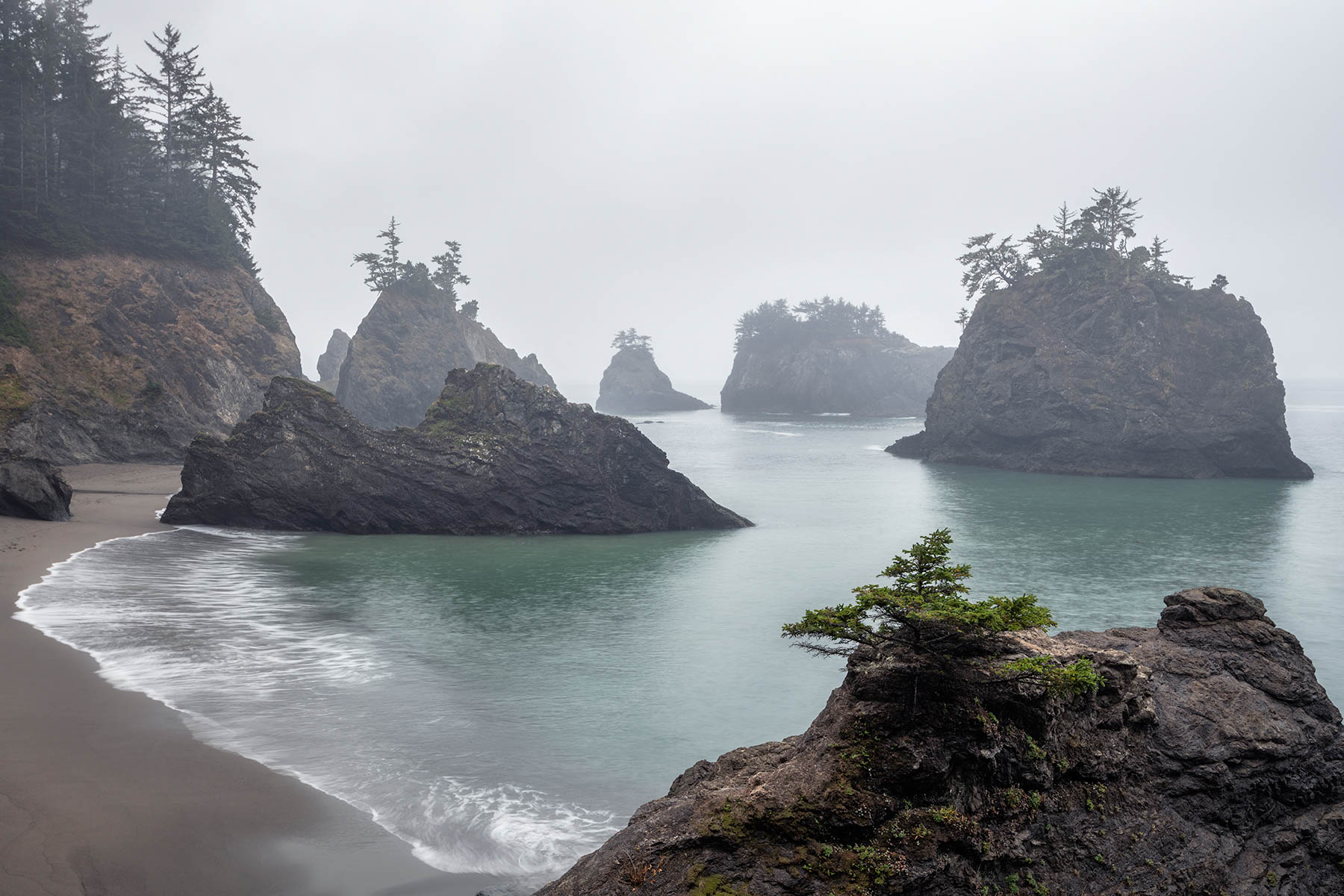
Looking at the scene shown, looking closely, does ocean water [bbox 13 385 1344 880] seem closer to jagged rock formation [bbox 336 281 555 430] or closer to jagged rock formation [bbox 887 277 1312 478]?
jagged rock formation [bbox 887 277 1312 478]

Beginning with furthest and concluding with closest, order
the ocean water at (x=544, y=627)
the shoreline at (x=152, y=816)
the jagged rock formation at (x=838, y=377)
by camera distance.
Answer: the jagged rock formation at (x=838, y=377), the ocean water at (x=544, y=627), the shoreline at (x=152, y=816)

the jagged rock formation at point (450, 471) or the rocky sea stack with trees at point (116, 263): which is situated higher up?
the rocky sea stack with trees at point (116, 263)

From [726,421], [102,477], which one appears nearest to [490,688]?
[102,477]

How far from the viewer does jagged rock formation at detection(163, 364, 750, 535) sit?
1380 inches

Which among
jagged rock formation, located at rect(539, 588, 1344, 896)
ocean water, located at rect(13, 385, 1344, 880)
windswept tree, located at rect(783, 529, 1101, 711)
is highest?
windswept tree, located at rect(783, 529, 1101, 711)

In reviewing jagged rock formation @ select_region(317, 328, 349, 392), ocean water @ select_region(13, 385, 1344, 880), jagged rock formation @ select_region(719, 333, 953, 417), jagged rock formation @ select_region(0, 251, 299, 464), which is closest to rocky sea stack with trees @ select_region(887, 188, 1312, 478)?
ocean water @ select_region(13, 385, 1344, 880)

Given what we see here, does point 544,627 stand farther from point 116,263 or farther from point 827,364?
point 827,364

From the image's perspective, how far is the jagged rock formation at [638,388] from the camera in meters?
171

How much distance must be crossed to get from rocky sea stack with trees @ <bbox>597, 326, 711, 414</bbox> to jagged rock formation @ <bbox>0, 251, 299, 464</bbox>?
366 feet

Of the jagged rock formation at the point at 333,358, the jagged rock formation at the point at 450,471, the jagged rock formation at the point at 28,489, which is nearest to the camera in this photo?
the jagged rock formation at the point at 28,489

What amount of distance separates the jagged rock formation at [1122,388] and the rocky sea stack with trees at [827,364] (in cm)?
7086

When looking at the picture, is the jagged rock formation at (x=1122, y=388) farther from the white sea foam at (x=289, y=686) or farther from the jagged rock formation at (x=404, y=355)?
the white sea foam at (x=289, y=686)

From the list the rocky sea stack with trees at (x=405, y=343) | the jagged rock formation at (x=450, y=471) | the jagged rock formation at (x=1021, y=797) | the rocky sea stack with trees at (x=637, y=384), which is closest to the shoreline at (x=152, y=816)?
the jagged rock formation at (x=1021, y=797)

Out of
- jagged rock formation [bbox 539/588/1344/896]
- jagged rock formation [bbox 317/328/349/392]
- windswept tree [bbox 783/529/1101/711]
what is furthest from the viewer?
jagged rock formation [bbox 317/328/349/392]
